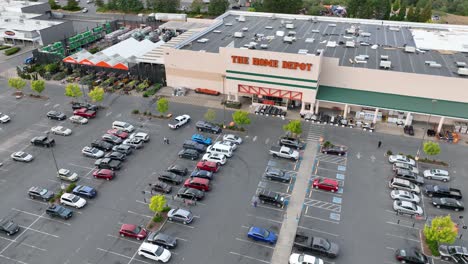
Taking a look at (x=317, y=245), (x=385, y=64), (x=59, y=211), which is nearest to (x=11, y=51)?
(x=59, y=211)

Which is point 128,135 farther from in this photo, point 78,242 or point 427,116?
point 427,116

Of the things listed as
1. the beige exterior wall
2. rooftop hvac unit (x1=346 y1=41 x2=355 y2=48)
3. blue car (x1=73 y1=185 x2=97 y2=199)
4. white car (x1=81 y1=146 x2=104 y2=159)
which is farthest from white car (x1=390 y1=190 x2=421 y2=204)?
white car (x1=81 y1=146 x2=104 y2=159)

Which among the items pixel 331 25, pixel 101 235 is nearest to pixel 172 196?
pixel 101 235

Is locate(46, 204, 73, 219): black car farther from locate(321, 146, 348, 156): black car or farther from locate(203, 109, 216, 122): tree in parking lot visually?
locate(321, 146, 348, 156): black car

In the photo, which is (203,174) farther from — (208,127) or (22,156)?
(22,156)

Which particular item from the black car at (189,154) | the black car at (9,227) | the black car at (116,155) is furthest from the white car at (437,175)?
the black car at (9,227)
